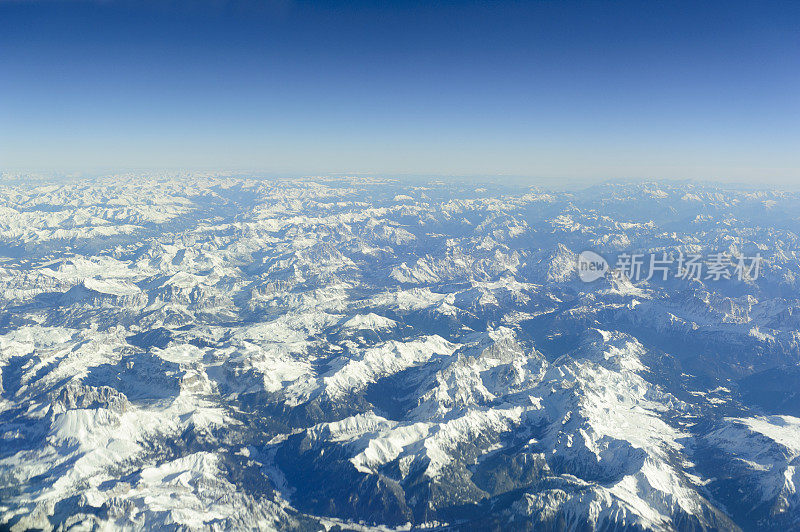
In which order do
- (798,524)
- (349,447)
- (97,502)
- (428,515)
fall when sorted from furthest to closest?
(349,447) → (428,515) → (798,524) → (97,502)

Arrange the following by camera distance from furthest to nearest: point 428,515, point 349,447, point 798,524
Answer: point 349,447, point 428,515, point 798,524

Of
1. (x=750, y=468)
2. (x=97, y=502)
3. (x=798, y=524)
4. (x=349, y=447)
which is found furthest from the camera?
(x=349, y=447)

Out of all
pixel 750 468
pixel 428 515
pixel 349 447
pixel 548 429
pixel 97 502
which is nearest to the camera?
pixel 97 502

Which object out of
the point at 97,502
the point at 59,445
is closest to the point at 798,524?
the point at 97,502

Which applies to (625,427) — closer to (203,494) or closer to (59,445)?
(203,494)

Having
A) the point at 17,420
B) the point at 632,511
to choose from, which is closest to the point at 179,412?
the point at 17,420

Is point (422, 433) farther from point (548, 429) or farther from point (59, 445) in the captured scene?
point (59, 445)

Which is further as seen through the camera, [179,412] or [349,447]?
[179,412]

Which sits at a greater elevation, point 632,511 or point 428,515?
point 632,511

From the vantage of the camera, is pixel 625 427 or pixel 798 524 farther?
pixel 625 427
